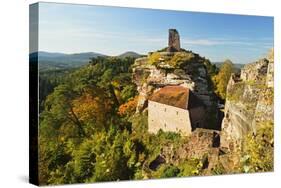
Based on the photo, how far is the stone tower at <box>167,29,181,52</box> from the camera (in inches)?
286

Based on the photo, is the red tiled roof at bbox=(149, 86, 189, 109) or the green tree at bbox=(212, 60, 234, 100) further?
the green tree at bbox=(212, 60, 234, 100)

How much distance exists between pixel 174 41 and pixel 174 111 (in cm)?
76

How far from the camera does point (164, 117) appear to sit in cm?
720

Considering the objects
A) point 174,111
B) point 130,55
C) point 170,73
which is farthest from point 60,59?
point 174,111

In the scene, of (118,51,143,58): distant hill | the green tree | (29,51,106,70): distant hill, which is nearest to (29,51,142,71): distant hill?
(29,51,106,70): distant hill

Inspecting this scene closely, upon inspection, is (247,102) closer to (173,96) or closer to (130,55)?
(173,96)

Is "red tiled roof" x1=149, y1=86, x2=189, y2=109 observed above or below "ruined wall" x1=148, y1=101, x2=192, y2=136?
above

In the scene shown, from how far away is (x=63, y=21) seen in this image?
670 cm

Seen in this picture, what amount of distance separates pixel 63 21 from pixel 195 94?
1.69 metres

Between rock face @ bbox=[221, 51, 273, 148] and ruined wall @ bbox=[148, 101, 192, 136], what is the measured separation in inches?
23.1

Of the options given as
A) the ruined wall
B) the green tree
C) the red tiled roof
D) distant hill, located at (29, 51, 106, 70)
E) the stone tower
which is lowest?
the ruined wall

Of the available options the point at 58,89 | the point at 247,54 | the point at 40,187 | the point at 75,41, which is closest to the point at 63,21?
the point at 75,41

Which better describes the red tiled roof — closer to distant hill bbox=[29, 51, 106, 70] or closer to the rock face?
the rock face

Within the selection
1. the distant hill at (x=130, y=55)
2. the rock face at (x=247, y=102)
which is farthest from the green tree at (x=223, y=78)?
the distant hill at (x=130, y=55)
